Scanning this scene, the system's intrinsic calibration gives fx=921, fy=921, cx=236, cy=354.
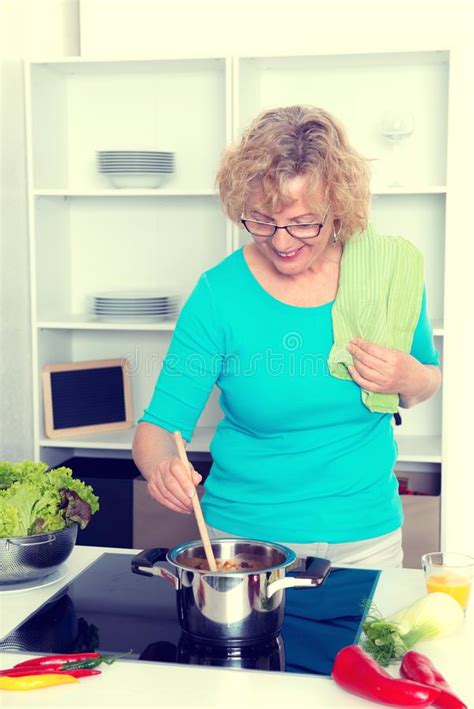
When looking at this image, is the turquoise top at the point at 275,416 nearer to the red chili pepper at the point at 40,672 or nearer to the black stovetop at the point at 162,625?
the black stovetop at the point at 162,625

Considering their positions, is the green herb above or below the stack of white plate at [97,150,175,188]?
below

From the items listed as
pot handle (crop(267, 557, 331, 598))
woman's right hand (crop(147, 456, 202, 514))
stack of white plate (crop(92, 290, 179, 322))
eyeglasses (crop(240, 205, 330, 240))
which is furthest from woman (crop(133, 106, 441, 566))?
stack of white plate (crop(92, 290, 179, 322))

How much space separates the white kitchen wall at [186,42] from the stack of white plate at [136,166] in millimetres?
321

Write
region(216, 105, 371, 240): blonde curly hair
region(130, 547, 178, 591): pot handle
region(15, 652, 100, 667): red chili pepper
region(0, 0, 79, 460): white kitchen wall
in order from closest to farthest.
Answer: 1. region(15, 652, 100, 667): red chili pepper
2. region(130, 547, 178, 591): pot handle
3. region(216, 105, 371, 240): blonde curly hair
4. region(0, 0, 79, 460): white kitchen wall

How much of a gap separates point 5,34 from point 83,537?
178 centimetres

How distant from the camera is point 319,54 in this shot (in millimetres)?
3057

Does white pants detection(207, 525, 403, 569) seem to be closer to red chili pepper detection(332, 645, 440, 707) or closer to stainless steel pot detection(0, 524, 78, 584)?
stainless steel pot detection(0, 524, 78, 584)

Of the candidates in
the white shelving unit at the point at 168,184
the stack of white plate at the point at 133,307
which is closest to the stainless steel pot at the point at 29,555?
the white shelving unit at the point at 168,184

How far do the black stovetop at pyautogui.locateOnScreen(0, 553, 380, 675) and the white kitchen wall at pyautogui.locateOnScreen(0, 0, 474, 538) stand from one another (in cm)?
165

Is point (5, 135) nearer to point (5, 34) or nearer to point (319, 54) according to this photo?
point (5, 34)

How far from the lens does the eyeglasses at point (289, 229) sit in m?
1.80

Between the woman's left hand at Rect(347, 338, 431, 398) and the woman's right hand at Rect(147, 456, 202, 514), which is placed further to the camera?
the woman's left hand at Rect(347, 338, 431, 398)

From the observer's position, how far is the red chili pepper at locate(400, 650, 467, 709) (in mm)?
1184

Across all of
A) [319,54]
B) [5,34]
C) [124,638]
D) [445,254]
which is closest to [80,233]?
[5,34]
